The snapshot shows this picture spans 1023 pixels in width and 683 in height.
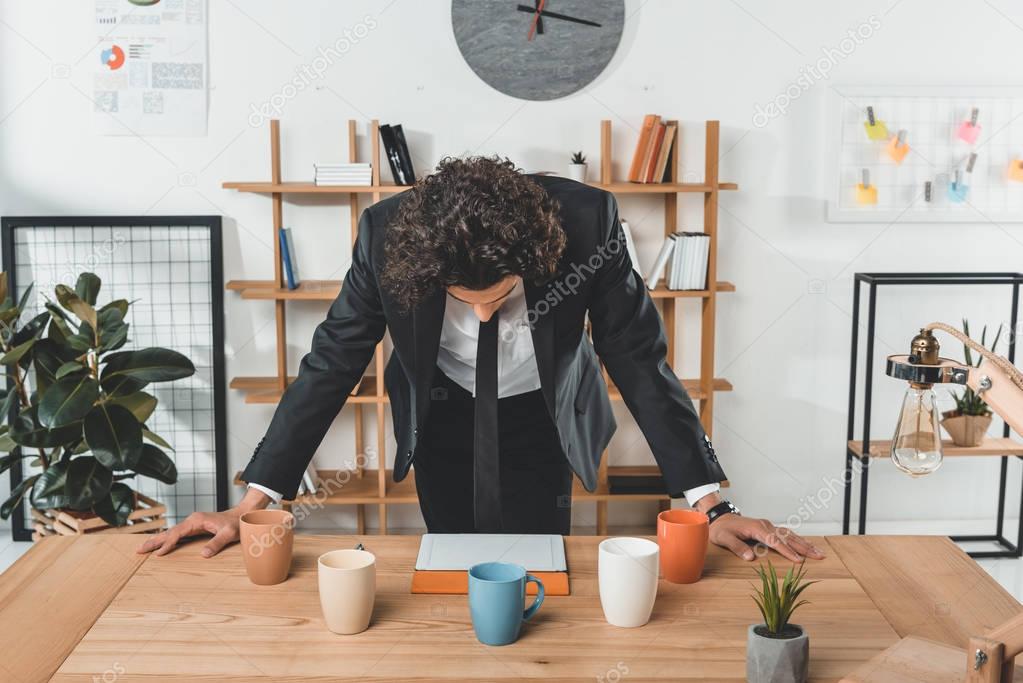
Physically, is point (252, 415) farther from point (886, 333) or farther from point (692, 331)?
point (886, 333)

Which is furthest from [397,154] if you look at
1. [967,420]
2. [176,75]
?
[967,420]

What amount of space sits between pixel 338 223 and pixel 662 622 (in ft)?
8.26

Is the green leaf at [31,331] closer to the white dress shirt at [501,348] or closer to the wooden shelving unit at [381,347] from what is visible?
the wooden shelving unit at [381,347]

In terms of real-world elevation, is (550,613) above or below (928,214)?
below

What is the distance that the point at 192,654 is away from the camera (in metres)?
1.18

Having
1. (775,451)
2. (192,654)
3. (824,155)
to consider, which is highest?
(824,155)

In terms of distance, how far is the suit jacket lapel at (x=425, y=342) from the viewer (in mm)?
1784

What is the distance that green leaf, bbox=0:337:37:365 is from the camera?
2896 mm

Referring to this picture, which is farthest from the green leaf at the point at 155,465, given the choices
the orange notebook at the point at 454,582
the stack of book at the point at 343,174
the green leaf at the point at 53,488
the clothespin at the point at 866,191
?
the clothespin at the point at 866,191

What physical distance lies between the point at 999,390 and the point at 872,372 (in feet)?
8.74

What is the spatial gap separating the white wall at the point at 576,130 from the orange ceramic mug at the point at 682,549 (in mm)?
2269

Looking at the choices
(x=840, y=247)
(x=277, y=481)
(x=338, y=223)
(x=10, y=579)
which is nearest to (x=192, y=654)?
(x=10, y=579)

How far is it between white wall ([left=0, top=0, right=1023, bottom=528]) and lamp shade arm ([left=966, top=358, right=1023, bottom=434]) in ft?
8.51

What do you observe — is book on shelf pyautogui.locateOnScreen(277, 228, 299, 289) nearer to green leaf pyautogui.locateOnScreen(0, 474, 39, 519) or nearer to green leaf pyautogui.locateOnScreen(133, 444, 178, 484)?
green leaf pyautogui.locateOnScreen(133, 444, 178, 484)
